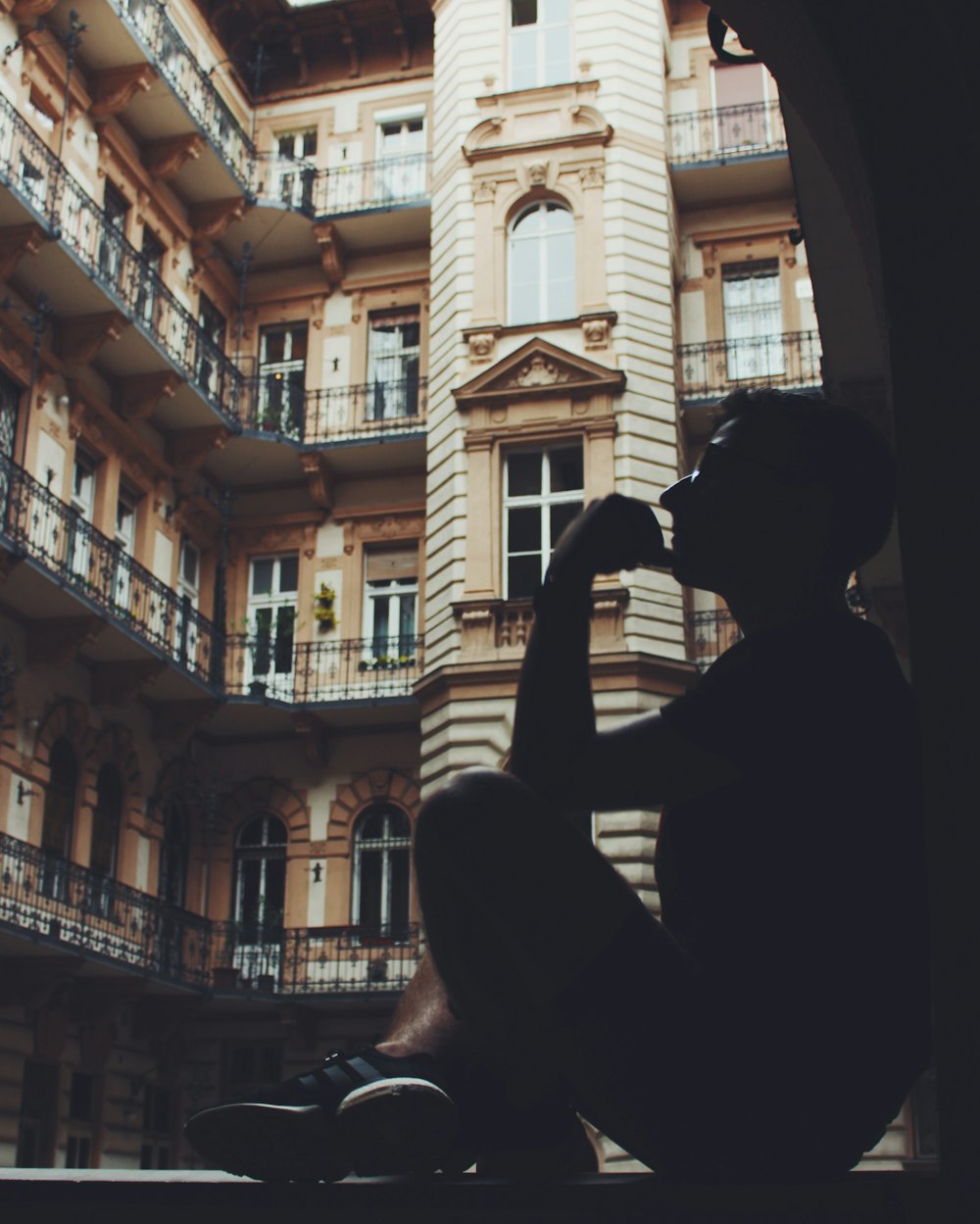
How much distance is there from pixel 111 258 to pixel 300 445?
4.08m

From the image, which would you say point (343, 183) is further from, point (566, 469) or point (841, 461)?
point (841, 461)

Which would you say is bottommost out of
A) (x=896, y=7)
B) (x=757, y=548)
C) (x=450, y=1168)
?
(x=450, y=1168)

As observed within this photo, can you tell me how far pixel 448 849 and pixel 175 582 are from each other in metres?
20.8

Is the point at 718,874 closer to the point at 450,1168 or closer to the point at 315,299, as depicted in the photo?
the point at 450,1168

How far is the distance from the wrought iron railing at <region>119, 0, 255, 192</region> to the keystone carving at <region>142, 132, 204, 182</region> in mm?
255

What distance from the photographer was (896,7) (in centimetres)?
206

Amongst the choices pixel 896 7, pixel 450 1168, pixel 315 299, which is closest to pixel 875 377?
pixel 896 7

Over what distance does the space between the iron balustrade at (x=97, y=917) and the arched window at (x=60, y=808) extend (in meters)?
0.05

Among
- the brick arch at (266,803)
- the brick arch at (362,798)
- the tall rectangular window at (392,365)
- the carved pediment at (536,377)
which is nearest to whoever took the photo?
the carved pediment at (536,377)

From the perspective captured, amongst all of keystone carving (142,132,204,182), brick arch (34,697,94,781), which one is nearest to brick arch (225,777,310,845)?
brick arch (34,697,94,781)

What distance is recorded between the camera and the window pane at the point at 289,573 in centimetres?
2342

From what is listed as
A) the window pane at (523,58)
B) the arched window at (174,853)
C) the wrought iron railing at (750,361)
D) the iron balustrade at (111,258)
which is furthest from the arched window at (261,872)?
the window pane at (523,58)

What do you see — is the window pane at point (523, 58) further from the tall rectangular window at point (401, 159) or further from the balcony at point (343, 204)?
the tall rectangular window at point (401, 159)

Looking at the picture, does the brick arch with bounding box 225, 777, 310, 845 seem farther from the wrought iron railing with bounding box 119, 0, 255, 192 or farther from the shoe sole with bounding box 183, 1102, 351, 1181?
the shoe sole with bounding box 183, 1102, 351, 1181
